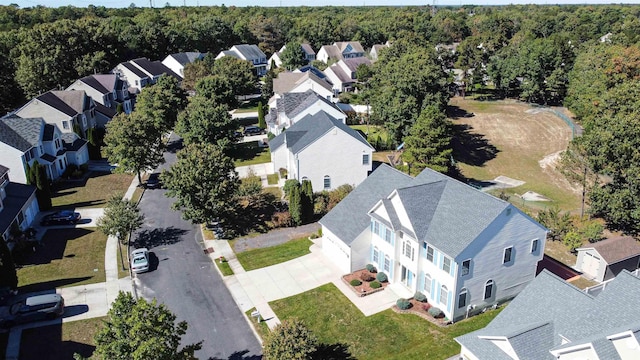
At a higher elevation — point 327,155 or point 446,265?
point 327,155

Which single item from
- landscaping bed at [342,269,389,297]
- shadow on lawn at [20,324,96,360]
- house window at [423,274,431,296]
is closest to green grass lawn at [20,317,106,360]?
shadow on lawn at [20,324,96,360]

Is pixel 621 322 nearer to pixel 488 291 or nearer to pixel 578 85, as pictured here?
pixel 488 291

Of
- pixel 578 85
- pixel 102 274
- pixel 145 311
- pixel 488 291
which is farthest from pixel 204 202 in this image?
pixel 578 85

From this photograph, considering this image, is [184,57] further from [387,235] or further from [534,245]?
[534,245]

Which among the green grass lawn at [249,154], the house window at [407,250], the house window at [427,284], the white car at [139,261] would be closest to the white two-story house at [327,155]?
the green grass lawn at [249,154]

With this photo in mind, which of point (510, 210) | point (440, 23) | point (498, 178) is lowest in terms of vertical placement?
point (498, 178)

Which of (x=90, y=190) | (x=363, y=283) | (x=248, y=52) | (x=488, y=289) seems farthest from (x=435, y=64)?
(x=248, y=52)
